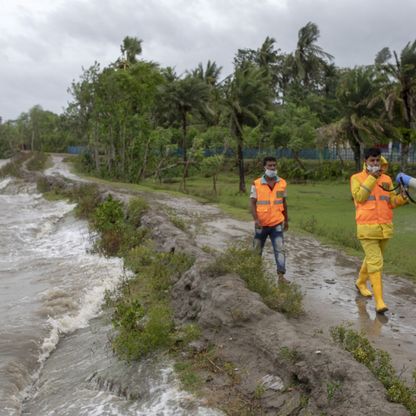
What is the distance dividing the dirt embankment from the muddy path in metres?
0.48

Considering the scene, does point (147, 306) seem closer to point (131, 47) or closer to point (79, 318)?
point (79, 318)

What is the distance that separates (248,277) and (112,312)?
197 cm

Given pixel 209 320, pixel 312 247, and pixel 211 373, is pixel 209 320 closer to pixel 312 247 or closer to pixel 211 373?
pixel 211 373

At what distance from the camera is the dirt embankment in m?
3.88

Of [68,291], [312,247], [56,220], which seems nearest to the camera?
[68,291]

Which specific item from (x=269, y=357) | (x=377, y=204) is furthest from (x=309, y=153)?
(x=269, y=357)

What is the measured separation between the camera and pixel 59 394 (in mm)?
4949

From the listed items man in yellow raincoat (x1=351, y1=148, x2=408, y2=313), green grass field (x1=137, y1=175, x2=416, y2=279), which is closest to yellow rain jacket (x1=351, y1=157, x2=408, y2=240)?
man in yellow raincoat (x1=351, y1=148, x2=408, y2=313)

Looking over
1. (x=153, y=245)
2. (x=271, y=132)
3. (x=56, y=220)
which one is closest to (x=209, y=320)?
(x=153, y=245)

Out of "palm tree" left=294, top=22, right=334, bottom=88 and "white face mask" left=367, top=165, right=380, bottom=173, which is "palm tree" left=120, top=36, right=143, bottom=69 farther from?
"white face mask" left=367, top=165, right=380, bottom=173

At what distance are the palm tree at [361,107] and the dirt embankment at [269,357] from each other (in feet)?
69.8

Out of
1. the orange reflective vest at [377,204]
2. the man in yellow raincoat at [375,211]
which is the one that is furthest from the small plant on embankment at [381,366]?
the orange reflective vest at [377,204]

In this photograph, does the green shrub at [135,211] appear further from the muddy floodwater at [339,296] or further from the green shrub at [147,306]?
the green shrub at [147,306]

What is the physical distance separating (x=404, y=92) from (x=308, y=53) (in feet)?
115
